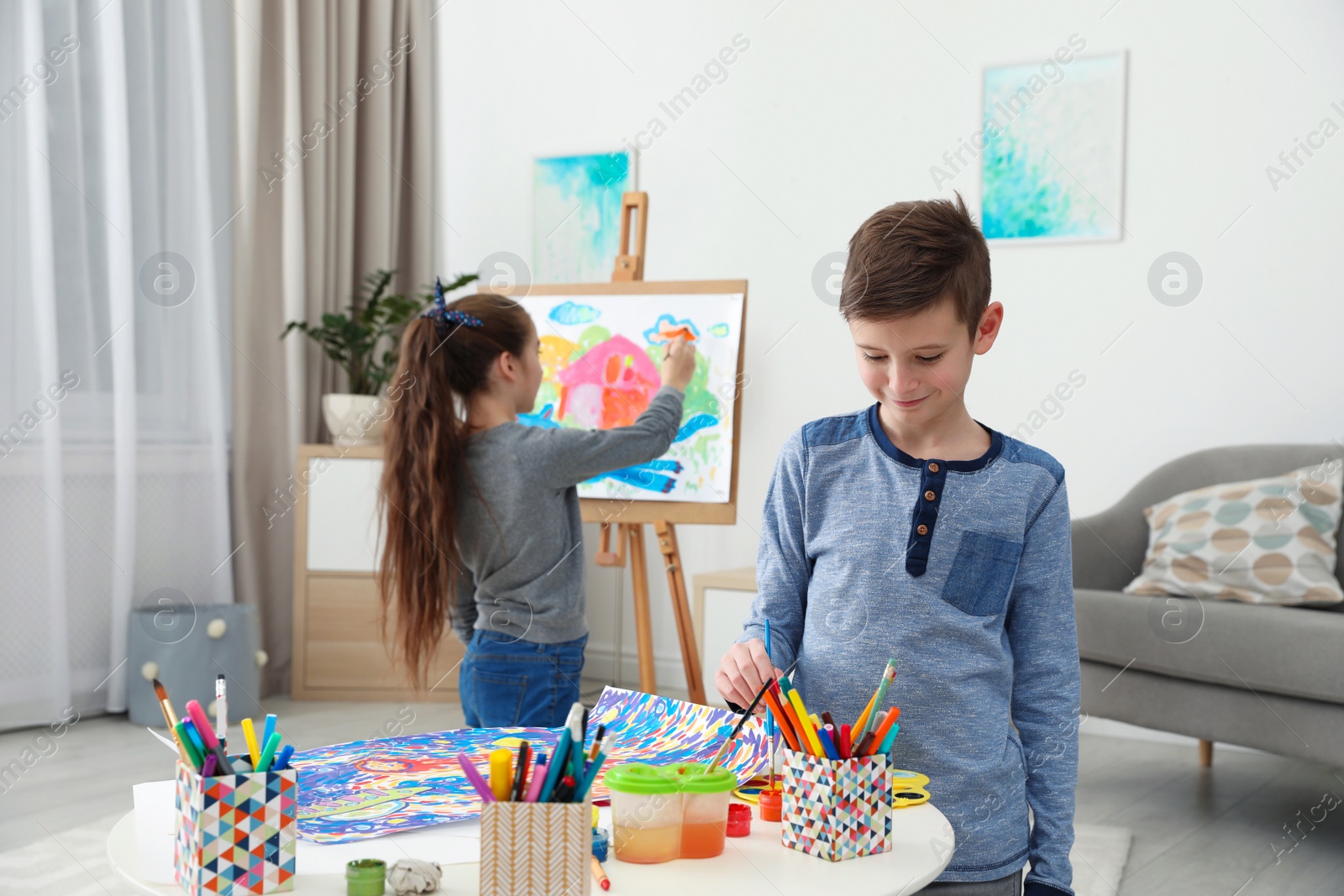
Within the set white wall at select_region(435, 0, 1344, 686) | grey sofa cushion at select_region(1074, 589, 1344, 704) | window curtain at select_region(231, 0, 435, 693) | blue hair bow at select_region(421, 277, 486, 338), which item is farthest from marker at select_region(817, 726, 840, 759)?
window curtain at select_region(231, 0, 435, 693)

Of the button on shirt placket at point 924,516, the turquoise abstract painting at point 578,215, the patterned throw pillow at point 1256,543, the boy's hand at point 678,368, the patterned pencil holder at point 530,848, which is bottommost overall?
the patterned throw pillow at point 1256,543

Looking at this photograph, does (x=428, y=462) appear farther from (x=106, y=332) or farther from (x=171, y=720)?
(x=106, y=332)

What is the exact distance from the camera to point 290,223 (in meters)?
3.64

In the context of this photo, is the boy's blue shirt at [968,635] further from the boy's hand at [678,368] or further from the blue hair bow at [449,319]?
the boy's hand at [678,368]

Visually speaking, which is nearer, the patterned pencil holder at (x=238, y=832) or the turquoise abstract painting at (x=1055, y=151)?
the patterned pencil holder at (x=238, y=832)

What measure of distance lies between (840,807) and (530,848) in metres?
0.22

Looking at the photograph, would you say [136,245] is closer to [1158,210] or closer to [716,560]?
[716,560]

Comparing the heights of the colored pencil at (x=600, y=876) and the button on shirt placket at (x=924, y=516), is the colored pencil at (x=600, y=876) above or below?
below

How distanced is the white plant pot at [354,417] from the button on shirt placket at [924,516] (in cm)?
276

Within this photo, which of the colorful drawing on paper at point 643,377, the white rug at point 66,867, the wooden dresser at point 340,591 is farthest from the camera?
the wooden dresser at point 340,591

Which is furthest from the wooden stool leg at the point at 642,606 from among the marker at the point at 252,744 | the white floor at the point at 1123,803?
the marker at the point at 252,744

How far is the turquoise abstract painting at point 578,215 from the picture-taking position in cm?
392

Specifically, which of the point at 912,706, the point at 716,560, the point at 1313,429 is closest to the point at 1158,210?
the point at 1313,429

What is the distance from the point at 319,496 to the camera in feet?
11.5
